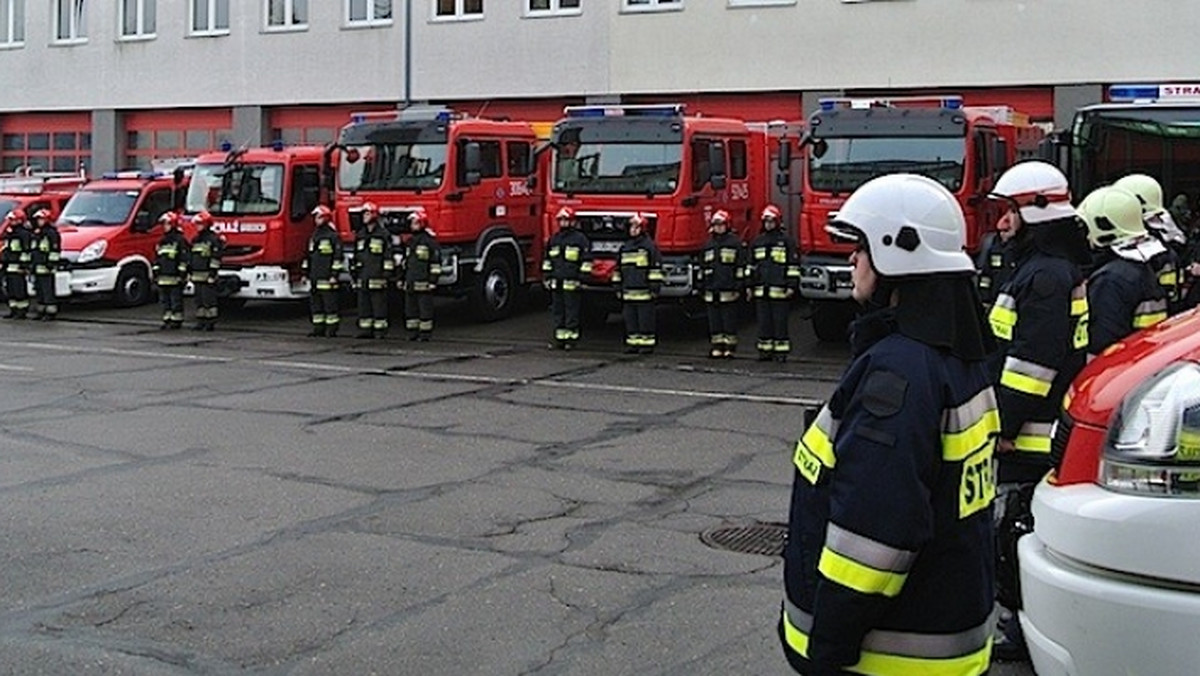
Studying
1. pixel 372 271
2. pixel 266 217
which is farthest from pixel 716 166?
pixel 266 217

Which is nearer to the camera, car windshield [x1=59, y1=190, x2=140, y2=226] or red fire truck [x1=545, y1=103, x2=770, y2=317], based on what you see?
red fire truck [x1=545, y1=103, x2=770, y2=317]

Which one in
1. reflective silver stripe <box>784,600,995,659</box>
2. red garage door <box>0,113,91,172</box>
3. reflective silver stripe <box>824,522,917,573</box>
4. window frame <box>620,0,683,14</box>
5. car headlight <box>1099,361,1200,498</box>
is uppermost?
window frame <box>620,0,683,14</box>

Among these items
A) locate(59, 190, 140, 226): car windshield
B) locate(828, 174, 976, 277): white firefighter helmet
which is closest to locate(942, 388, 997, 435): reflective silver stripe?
locate(828, 174, 976, 277): white firefighter helmet

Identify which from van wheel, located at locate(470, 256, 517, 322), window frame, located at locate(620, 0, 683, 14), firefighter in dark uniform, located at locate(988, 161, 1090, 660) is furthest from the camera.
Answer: window frame, located at locate(620, 0, 683, 14)

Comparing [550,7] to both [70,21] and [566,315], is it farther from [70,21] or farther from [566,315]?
[70,21]

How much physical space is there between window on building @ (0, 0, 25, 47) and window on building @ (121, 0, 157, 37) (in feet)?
12.8

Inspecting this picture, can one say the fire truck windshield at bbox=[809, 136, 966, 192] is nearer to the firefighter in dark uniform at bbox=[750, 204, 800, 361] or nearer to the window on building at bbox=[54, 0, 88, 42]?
the firefighter in dark uniform at bbox=[750, 204, 800, 361]

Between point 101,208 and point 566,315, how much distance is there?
9.93 m

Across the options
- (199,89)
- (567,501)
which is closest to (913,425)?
(567,501)

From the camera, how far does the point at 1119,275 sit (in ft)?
20.6

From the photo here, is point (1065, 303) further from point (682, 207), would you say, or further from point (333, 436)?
point (682, 207)

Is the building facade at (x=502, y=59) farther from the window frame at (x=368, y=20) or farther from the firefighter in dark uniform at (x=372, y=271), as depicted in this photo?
the firefighter in dark uniform at (x=372, y=271)

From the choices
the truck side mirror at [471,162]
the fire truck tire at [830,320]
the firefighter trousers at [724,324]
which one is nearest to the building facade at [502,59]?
the fire truck tire at [830,320]

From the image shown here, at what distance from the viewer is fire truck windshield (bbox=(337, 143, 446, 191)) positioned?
65.0 ft
